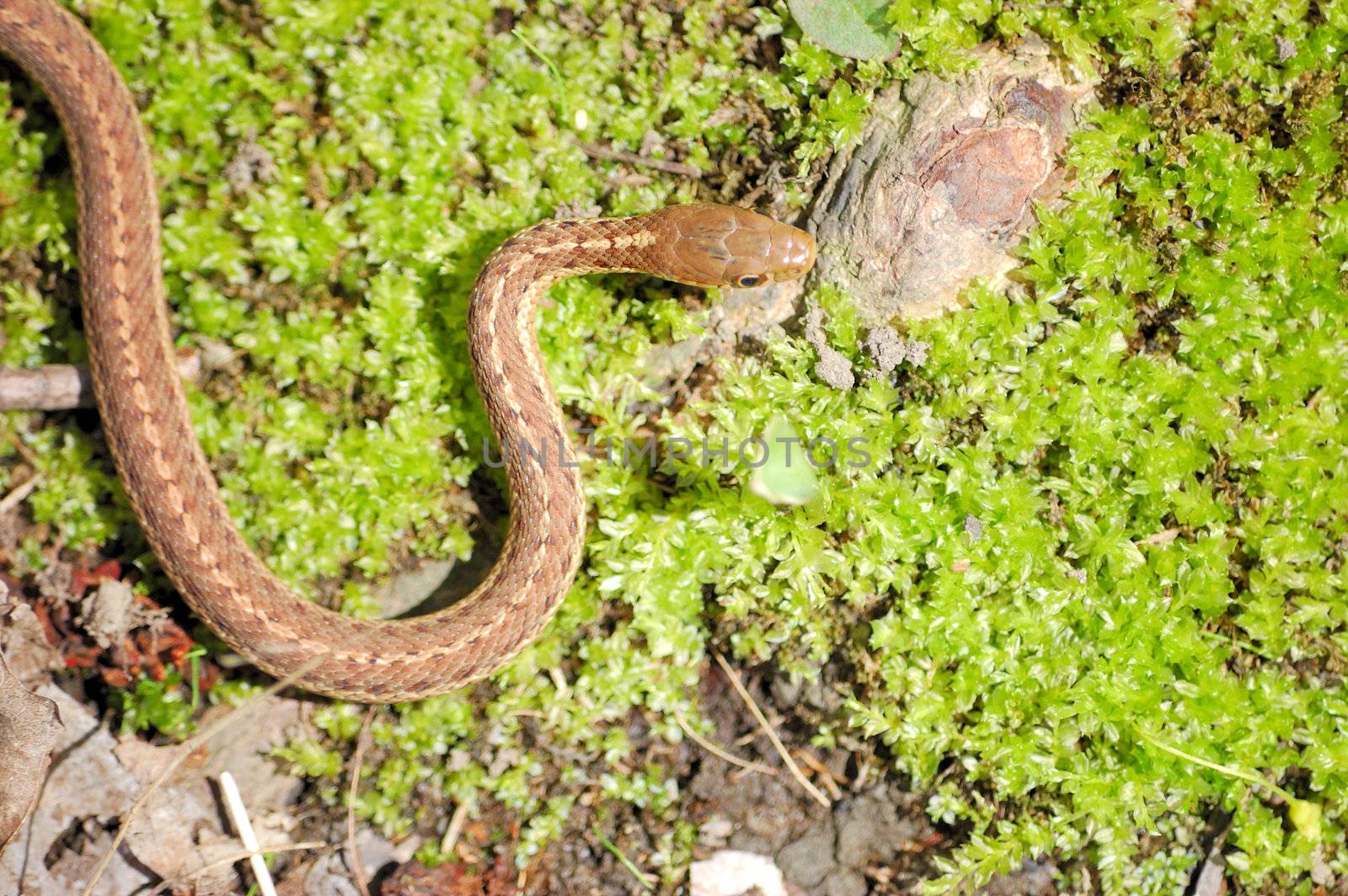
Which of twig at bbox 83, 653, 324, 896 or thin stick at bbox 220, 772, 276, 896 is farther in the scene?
thin stick at bbox 220, 772, 276, 896

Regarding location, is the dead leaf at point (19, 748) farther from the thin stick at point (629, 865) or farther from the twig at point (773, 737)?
the twig at point (773, 737)

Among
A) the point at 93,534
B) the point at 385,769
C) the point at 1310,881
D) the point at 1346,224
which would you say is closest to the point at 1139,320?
the point at 1346,224

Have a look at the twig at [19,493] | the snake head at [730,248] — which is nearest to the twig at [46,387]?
the twig at [19,493]

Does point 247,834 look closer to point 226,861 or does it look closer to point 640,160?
point 226,861

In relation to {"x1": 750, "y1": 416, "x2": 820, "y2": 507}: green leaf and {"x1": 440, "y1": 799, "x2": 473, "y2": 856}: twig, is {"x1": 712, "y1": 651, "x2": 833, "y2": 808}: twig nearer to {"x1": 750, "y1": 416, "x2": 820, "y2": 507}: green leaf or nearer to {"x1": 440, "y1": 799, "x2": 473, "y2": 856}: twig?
{"x1": 750, "y1": 416, "x2": 820, "y2": 507}: green leaf

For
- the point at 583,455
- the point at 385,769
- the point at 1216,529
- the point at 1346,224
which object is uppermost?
the point at 1346,224

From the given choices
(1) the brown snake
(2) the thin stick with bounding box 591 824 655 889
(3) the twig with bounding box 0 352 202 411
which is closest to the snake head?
(1) the brown snake

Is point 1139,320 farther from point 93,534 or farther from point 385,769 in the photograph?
point 93,534
